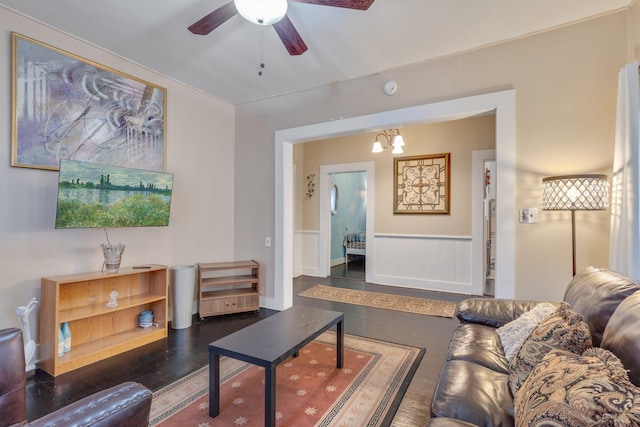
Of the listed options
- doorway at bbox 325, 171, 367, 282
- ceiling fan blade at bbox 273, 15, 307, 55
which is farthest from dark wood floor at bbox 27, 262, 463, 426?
doorway at bbox 325, 171, 367, 282

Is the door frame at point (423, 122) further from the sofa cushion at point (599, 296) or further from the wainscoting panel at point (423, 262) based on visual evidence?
the wainscoting panel at point (423, 262)

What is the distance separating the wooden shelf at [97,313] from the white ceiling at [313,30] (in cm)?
211

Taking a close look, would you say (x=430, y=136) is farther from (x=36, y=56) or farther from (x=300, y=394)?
(x=36, y=56)

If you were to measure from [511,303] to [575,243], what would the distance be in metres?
0.81

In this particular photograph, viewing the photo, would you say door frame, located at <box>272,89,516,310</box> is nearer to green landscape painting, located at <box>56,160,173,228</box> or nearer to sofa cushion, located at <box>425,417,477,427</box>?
green landscape painting, located at <box>56,160,173,228</box>

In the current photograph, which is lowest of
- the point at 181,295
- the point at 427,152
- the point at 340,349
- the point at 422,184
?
the point at 340,349

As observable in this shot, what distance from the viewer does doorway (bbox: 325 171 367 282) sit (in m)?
7.25

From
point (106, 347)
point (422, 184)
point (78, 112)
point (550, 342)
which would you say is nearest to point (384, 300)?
point (422, 184)

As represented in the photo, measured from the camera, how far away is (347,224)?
797cm

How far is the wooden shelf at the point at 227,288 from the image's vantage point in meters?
3.62

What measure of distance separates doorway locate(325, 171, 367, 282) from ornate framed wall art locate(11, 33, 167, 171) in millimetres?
4182

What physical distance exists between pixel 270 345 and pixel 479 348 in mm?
1245

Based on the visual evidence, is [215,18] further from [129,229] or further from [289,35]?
[129,229]

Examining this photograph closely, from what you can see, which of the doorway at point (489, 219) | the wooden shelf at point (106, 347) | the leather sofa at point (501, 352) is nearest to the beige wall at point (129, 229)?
the wooden shelf at point (106, 347)
